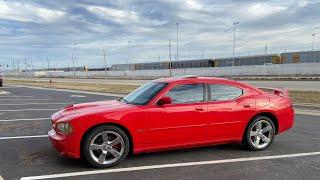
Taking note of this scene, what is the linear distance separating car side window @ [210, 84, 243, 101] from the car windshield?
901mm

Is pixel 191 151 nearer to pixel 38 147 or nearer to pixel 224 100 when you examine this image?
pixel 224 100

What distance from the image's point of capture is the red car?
6.08 meters

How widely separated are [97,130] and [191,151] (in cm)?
197

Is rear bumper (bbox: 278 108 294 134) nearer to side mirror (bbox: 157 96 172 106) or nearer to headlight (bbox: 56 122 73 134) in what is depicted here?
side mirror (bbox: 157 96 172 106)

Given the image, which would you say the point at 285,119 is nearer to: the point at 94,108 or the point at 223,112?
the point at 223,112

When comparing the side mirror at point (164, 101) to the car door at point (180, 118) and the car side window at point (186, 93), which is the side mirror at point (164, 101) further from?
the car side window at point (186, 93)


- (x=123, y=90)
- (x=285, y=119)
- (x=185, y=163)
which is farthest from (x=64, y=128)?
(x=123, y=90)

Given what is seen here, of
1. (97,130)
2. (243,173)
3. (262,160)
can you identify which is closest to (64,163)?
(97,130)

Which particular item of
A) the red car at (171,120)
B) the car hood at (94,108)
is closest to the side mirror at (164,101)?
the red car at (171,120)

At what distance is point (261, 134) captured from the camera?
735 cm

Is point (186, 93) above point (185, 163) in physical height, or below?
above

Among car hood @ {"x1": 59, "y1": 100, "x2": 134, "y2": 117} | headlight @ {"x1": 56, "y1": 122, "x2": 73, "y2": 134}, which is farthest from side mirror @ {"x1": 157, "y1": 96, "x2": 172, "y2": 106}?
headlight @ {"x1": 56, "y1": 122, "x2": 73, "y2": 134}

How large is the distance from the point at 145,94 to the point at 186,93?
713mm

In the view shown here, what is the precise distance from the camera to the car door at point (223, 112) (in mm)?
6863
